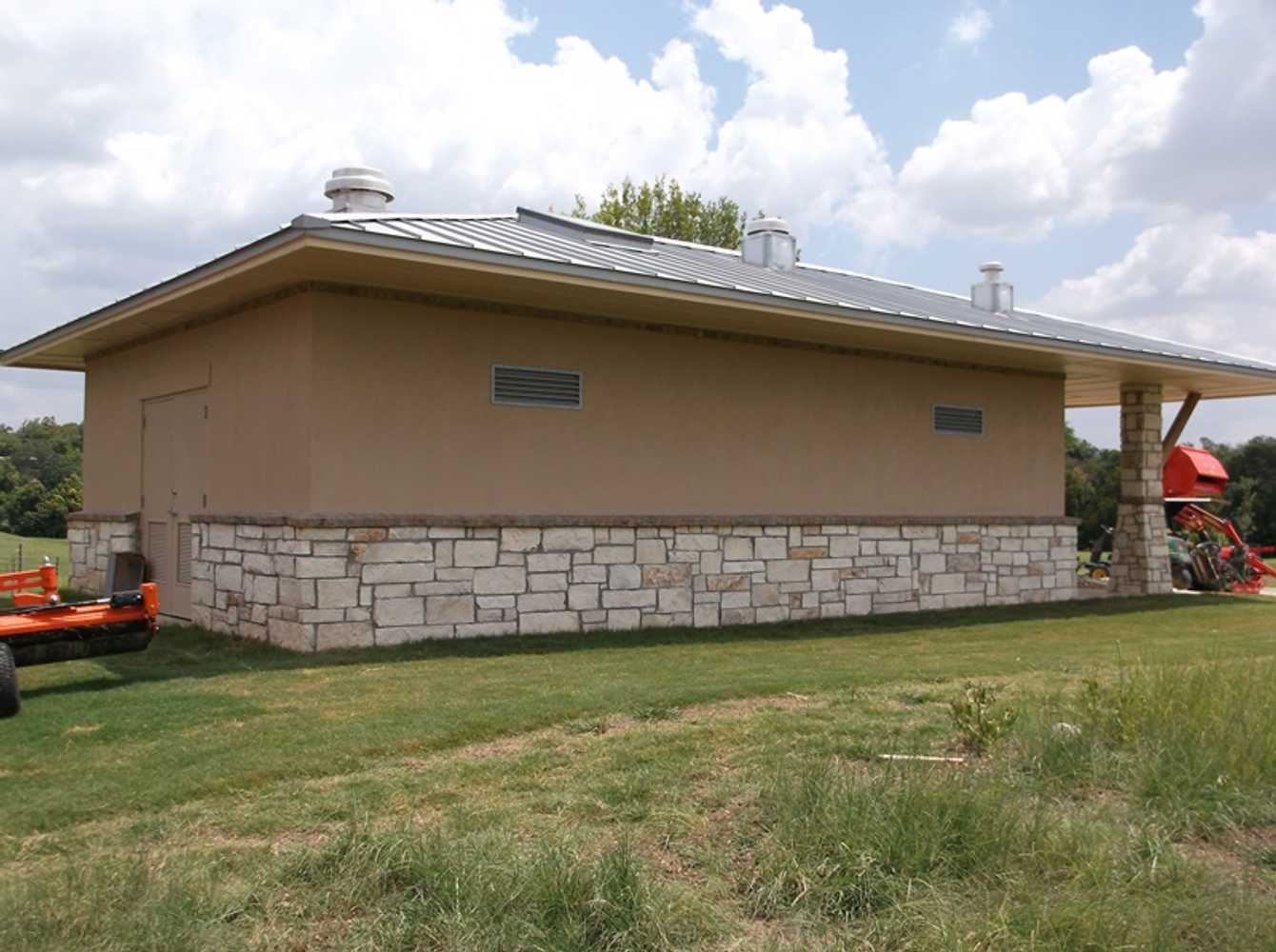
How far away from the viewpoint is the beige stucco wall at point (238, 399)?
10.2 meters

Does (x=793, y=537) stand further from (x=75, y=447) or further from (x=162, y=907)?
(x=75, y=447)

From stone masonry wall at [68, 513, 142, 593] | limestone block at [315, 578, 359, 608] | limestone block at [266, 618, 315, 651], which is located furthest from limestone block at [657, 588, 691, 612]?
stone masonry wall at [68, 513, 142, 593]

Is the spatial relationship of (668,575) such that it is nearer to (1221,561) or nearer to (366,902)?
(366,902)

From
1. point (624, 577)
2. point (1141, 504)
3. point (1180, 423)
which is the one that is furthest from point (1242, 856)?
point (1180, 423)

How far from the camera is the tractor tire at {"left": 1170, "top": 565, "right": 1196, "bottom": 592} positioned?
19.2 metres

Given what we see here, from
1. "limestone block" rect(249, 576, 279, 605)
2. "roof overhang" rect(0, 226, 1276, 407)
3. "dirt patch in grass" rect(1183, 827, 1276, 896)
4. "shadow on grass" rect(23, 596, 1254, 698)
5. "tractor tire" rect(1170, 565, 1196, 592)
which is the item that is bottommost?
"dirt patch in grass" rect(1183, 827, 1276, 896)

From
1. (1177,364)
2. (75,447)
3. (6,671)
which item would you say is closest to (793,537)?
(1177,364)

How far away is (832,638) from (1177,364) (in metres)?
7.03

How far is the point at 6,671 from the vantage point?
691 centimetres

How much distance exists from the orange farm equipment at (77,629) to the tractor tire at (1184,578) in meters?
16.3

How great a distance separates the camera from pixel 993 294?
58.5 ft

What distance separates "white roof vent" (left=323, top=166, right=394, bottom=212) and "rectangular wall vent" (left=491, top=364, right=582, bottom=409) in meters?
3.12

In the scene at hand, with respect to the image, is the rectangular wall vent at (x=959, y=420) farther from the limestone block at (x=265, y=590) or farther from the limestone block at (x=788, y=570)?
the limestone block at (x=265, y=590)

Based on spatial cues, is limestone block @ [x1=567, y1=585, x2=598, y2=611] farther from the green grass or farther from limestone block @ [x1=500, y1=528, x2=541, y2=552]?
the green grass
